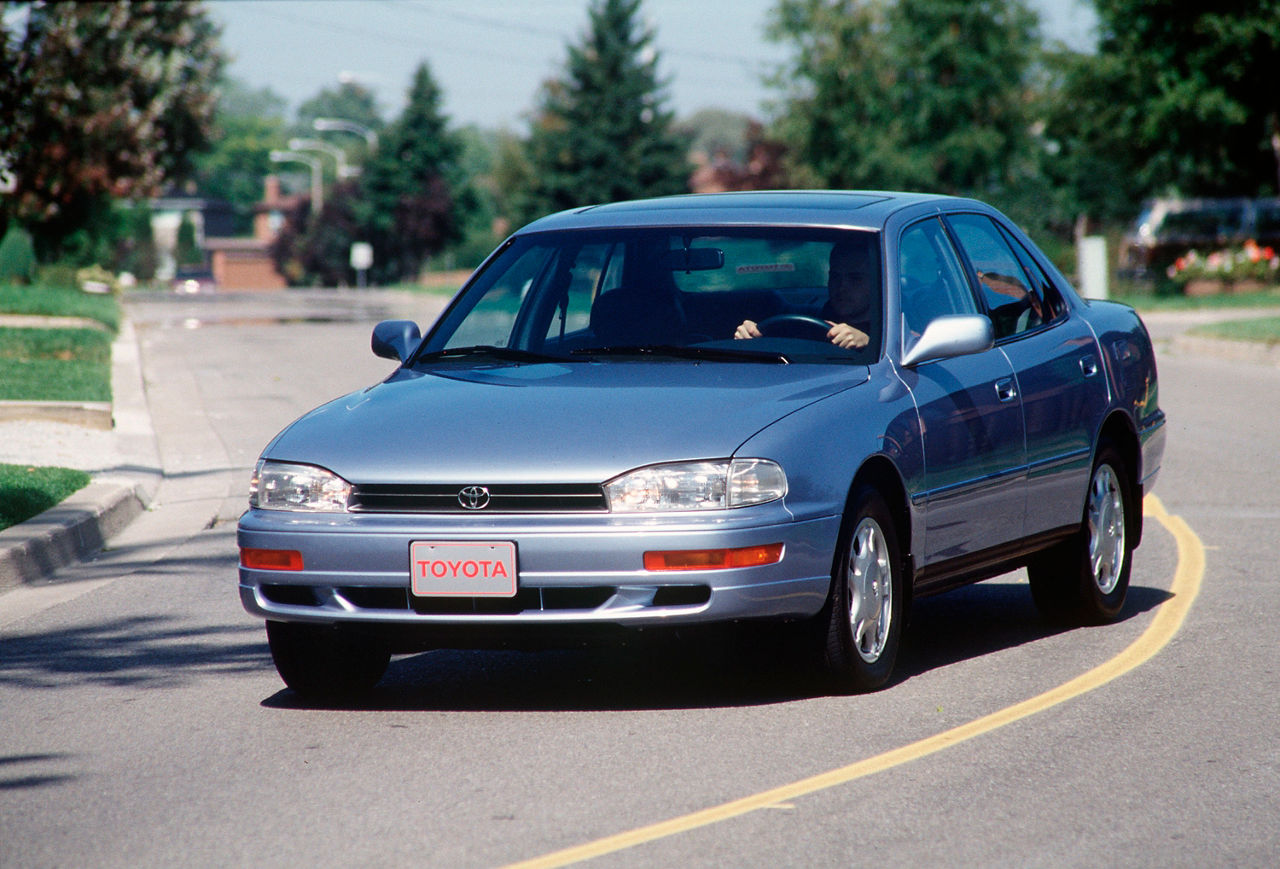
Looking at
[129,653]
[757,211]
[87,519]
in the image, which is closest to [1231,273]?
[87,519]

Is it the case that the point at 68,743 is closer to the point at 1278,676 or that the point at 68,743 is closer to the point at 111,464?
the point at 1278,676

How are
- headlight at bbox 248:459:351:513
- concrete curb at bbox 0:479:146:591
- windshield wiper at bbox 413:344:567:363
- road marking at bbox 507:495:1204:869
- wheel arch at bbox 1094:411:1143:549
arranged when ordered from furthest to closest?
concrete curb at bbox 0:479:146:591 → wheel arch at bbox 1094:411:1143:549 → windshield wiper at bbox 413:344:567:363 → headlight at bbox 248:459:351:513 → road marking at bbox 507:495:1204:869

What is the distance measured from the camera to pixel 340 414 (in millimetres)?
6035

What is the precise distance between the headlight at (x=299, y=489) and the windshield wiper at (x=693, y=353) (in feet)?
3.87

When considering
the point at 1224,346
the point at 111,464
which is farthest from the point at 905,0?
the point at 111,464

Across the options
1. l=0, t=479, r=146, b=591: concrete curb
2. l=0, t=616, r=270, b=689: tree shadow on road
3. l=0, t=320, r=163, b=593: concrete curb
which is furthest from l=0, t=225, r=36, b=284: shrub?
l=0, t=616, r=270, b=689: tree shadow on road

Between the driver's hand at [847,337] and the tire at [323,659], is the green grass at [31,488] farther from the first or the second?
the driver's hand at [847,337]

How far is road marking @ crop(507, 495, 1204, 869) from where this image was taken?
440 centimetres

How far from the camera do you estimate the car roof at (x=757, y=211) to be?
6.74m

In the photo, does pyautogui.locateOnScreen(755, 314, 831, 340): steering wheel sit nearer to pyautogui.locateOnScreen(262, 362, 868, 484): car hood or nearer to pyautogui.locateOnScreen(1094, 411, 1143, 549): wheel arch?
pyautogui.locateOnScreen(262, 362, 868, 484): car hood

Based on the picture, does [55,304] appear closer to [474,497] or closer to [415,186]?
[474,497]

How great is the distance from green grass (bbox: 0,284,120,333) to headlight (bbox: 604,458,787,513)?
857 inches

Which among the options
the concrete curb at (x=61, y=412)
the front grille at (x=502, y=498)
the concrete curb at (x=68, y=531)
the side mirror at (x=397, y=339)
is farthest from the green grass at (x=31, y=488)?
the front grille at (x=502, y=498)

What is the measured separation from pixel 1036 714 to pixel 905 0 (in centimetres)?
5974
